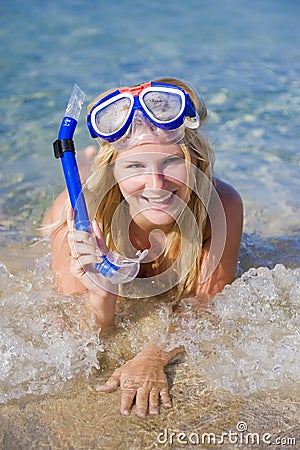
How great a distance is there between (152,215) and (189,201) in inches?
10.4

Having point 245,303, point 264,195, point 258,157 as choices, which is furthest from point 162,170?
point 258,157

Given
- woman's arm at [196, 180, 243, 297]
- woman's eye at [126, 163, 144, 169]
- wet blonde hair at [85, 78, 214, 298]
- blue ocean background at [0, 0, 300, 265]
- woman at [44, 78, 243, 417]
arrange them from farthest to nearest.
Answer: blue ocean background at [0, 0, 300, 265]
woman's arm at [196, 180, 243, 297]
wet blonde hair at [85, 78, 214, 298]
woman's eye at [126, 163, 144, 169]
woman at [44, 78, 243, 417]

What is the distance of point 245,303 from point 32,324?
107 centimetres

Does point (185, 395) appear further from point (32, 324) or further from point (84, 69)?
point (84, 69)

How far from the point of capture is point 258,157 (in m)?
5.55

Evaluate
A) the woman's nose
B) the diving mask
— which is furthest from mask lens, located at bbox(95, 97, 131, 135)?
the woman's nose

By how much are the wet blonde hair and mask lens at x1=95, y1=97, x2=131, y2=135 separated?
0.44 ft

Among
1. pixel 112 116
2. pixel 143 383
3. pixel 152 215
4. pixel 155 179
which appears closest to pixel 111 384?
pixel 143 383

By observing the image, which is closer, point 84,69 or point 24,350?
point 24,350

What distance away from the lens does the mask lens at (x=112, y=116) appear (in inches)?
111

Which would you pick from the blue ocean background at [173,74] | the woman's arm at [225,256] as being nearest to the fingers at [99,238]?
the woman's arm at [225,256]

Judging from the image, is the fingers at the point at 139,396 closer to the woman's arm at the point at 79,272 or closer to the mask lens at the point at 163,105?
the woman's arm at the point at 79,272

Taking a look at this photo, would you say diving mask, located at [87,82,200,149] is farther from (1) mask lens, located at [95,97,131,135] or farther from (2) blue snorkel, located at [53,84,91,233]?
(2) blue snorkel, located at [53,84,91,233]

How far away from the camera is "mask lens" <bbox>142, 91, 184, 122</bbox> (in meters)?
2.79
